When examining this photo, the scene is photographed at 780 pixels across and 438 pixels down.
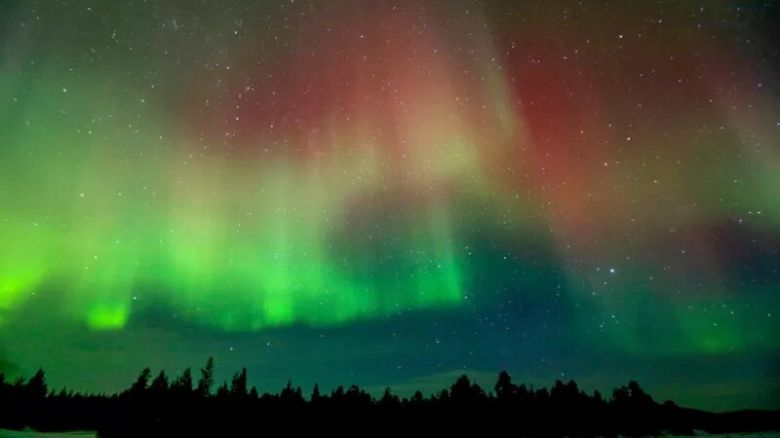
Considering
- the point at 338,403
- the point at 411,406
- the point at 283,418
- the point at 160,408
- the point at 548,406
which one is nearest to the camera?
the point at 160,408

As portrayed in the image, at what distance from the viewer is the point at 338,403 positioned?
92312mm

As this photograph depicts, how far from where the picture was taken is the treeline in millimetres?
72312

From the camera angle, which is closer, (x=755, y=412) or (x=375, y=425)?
(x=375, y=425)

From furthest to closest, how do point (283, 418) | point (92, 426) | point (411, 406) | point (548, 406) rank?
1. point (92, 426)
2. point (548, 406)
3. point (411, 406)
4. point (283, 418)

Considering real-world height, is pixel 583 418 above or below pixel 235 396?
below

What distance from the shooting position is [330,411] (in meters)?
89.6

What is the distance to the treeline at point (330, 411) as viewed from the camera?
237 feet

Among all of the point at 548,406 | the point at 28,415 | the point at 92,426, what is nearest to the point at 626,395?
the point at 548,406

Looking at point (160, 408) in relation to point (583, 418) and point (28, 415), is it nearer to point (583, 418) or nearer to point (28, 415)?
point (28, 415)

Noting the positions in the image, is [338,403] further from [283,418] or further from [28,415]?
[28,415]

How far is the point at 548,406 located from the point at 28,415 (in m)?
Answer: 133

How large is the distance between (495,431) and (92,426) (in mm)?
105820

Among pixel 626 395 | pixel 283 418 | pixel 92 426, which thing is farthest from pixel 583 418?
pixel 92 426

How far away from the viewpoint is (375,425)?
8981cm
